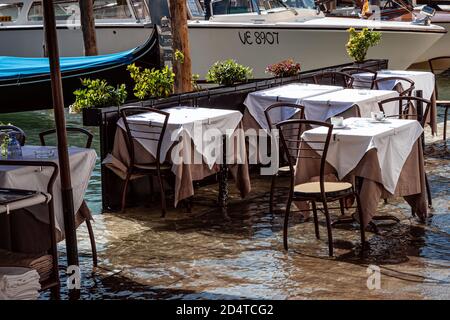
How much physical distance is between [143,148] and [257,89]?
2.05 metres

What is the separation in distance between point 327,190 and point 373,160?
0.41 metres

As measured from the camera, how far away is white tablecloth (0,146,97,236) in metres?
5.65

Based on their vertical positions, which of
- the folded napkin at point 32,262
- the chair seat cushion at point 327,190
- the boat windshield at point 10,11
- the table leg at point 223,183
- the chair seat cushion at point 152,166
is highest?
the boat windshield at point 10,11

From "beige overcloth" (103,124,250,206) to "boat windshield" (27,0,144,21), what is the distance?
10022 millimetres

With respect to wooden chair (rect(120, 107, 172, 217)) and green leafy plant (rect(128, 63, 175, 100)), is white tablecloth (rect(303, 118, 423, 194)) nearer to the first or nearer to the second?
wooden chair (rect(120, 107, 172, 217))

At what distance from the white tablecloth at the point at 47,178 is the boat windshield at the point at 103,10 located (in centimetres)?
1182

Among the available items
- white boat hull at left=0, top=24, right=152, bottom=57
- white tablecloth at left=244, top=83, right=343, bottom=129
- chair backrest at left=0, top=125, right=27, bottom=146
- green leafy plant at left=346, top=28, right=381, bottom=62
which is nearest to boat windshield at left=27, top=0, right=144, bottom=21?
white boat hull at left=0, top=24, right=152, bottom=57

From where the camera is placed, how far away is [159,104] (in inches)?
334

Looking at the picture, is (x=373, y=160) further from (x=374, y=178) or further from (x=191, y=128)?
(x=191, y=128)

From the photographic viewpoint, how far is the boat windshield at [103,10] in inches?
700

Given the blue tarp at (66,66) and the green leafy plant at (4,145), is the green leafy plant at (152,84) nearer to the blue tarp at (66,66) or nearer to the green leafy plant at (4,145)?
the green leafy plant at (4,145)

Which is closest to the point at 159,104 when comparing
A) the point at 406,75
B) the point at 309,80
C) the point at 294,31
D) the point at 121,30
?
the point at 309,80

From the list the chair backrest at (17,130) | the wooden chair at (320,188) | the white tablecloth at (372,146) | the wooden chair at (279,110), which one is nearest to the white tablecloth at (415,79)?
the wooden chair at (279,110)

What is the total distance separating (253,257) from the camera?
21.5 feet
